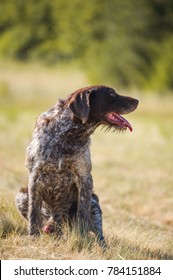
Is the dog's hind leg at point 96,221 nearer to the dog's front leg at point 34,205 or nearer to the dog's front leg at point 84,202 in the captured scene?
the dog's front leg at point 84,202

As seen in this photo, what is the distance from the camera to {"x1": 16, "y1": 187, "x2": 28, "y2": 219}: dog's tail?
9398 millimetres

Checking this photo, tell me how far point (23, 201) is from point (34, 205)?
391 millimetres

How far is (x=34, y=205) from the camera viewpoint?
9047mm

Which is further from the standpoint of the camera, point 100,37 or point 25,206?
point 100,37

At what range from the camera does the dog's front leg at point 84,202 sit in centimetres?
905

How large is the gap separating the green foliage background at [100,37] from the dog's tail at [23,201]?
26.7 meters

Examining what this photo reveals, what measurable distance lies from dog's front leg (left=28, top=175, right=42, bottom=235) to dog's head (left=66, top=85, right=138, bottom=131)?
90 centimetres

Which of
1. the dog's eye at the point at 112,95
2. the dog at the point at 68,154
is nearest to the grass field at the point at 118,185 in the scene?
the dog at the point at 68,154

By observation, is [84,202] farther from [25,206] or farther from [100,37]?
[100,37]

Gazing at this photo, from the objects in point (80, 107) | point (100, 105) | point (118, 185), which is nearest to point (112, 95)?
point (100, 105)

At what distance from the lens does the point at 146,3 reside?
124ft

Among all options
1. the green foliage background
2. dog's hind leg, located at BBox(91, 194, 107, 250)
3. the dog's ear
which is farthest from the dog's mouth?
the green foliage background
